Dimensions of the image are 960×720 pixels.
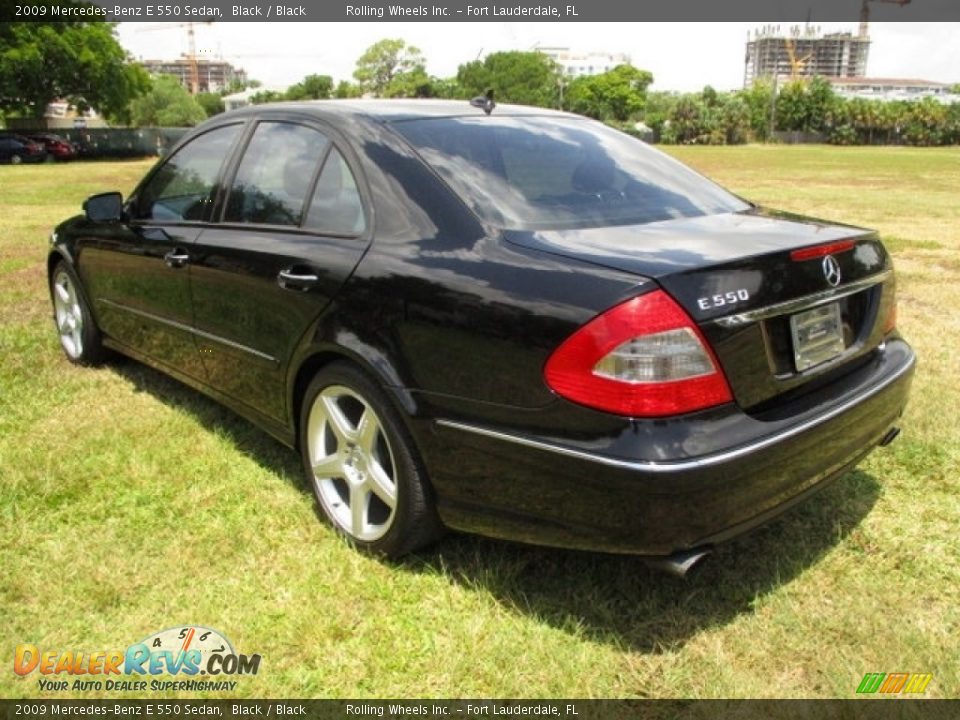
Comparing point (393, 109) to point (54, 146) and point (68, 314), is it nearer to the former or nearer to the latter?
point (68, 314)

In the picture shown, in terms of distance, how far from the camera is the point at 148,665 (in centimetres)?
235

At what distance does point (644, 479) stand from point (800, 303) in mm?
737

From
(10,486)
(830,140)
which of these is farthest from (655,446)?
(830,140)

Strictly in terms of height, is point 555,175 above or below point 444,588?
above

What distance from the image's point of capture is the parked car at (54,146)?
123 feet

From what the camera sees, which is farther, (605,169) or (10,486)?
(10,486)

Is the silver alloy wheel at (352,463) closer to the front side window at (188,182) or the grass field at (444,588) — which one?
the grass field at (444,588)

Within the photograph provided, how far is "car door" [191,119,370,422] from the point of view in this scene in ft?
9.25

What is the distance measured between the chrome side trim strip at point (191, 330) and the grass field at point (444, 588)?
0.53 meters

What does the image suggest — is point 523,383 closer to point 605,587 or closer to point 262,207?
point 605,587

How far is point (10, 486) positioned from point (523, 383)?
2.37 m

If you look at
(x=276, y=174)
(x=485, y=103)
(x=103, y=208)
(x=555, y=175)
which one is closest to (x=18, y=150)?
(x=103, y=208)

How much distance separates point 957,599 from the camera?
8.43ft

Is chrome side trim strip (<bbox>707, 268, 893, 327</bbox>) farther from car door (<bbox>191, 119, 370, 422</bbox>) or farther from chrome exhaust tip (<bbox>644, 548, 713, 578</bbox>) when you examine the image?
car door (<bbox>191, 119, 370, 422</bbox>)
